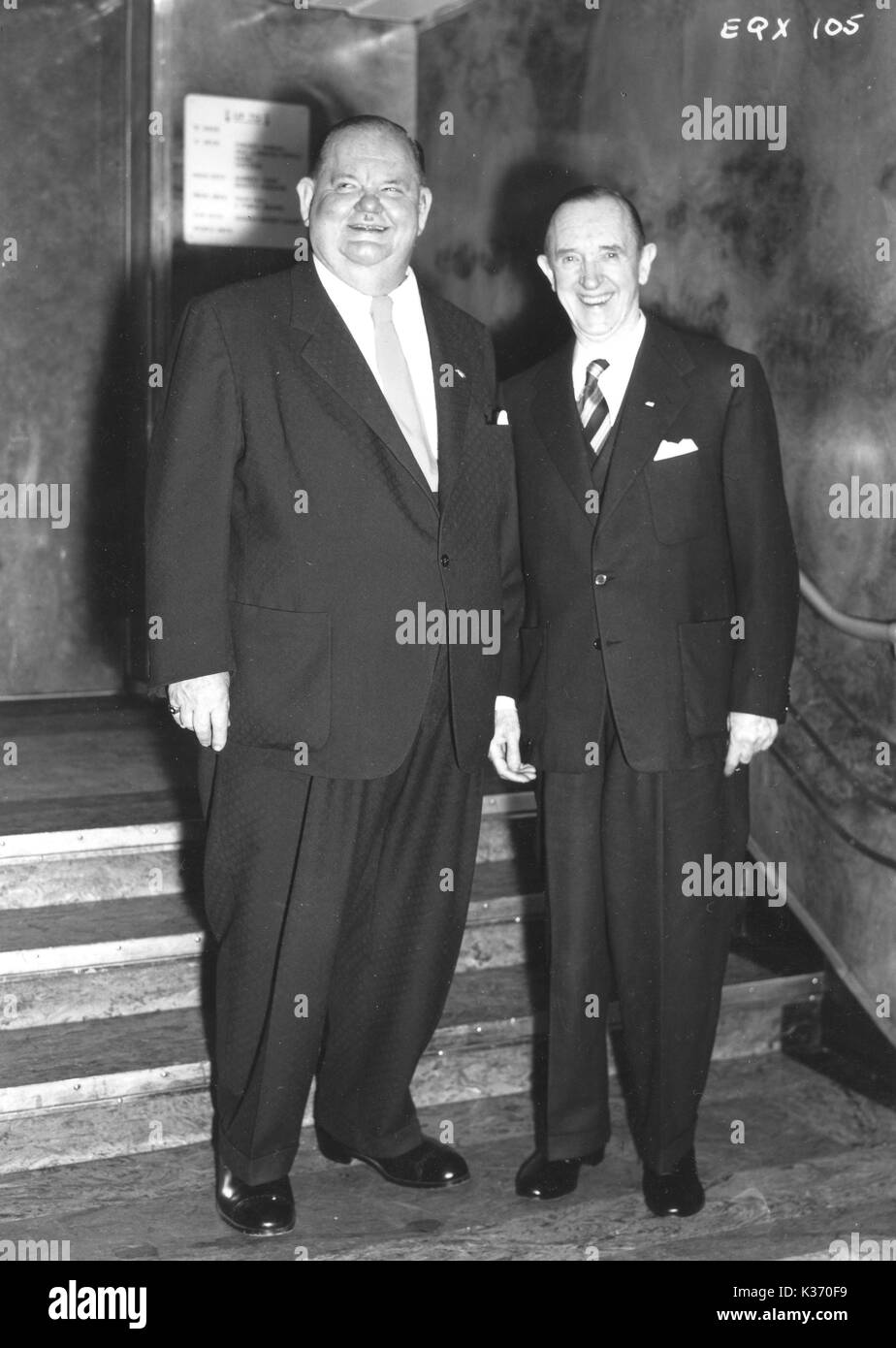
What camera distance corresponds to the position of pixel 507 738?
287 cm

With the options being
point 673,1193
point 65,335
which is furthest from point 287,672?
point 65,335

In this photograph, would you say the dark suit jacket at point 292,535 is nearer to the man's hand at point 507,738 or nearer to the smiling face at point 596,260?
the man's hand at point 507,738

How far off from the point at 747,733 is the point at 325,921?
799 millimetres

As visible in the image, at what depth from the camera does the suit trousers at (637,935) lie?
9.18 feet

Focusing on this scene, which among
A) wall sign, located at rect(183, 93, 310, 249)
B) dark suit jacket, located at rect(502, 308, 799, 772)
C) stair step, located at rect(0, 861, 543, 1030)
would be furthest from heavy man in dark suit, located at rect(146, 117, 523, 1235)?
wall sign, located at rect(183, 93, 310, 249)

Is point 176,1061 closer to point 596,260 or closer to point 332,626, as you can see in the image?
point 332,626

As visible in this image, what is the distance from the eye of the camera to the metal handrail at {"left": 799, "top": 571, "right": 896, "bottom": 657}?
11.3ft

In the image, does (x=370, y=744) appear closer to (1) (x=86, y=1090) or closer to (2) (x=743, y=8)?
(1) (x=86, y=1090)

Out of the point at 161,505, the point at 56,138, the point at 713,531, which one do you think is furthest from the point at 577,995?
the point at 56,138

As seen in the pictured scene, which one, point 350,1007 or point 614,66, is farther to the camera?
point 614,66

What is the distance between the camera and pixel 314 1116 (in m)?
3.11

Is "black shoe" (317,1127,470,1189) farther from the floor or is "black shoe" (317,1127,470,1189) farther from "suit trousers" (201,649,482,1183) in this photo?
"suit trousers" (201,649,482,1183)
